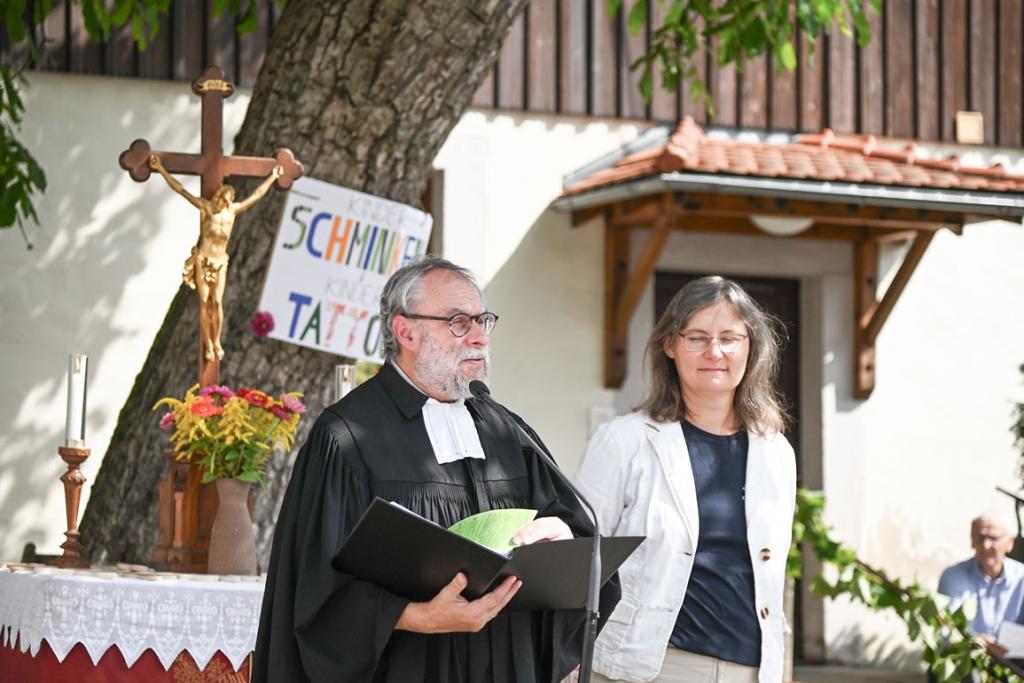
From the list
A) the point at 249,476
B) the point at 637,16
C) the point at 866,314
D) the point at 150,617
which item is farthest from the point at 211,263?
the point at 866,314

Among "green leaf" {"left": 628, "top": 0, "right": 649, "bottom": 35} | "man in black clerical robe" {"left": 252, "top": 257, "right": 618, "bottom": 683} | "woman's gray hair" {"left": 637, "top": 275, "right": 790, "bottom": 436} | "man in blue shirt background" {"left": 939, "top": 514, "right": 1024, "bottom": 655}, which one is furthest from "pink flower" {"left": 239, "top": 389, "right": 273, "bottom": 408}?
"man in blue shirt background" {"left": 939, "top": 514, "right": 1024, "bottom": 655}

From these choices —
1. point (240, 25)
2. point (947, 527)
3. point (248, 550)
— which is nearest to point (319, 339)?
point (248, 550)

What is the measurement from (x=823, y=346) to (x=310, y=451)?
694 cm

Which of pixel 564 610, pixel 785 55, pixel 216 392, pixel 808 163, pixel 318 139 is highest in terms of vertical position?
pixel 785 55

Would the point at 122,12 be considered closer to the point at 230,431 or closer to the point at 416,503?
the point at 230,431

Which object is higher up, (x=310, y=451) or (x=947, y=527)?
(x=310, y=451)

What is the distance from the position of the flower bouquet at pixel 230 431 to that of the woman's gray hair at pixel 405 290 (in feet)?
4.78

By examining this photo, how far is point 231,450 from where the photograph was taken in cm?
488

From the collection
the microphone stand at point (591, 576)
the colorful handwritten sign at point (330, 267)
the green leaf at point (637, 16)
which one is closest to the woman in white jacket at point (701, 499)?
the microphone stand at point (591, 576)

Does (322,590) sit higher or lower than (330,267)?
lower

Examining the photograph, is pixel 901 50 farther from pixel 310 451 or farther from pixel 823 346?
pixel 310 451

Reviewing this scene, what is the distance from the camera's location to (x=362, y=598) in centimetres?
318

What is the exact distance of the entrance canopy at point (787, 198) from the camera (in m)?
8.36

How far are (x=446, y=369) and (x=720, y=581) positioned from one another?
953 millimetres
